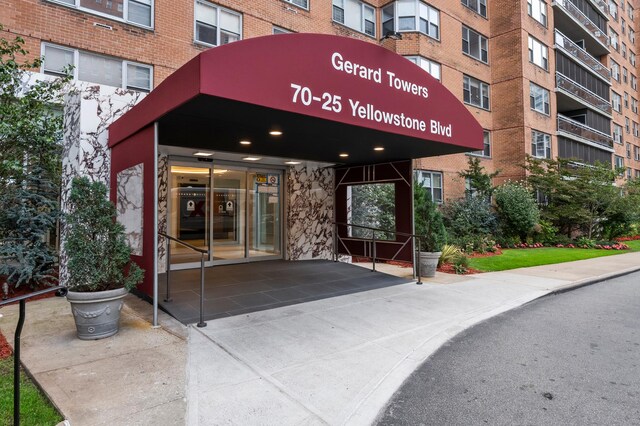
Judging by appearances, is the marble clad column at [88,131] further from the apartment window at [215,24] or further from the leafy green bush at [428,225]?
the leafy green bush at [428,225]

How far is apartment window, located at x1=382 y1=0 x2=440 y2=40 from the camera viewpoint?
1744 centimetres

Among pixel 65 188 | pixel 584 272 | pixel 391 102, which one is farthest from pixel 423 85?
pixel 584 272

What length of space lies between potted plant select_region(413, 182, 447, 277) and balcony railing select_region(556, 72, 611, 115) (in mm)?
19350

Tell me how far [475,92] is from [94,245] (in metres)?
20.9

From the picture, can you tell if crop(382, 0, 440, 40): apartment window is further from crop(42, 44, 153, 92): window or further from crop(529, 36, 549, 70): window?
crop(42, 44, 153, 92): window

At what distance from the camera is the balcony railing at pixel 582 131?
24.5 metres

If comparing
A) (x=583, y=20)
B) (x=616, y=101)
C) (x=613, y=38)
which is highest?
(x=613, y=38)

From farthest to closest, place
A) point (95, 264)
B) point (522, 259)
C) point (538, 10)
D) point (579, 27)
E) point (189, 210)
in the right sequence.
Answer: point (579, 27) < point (538, 10) < point (522, 259) < point (189, 210) < point (95, 264)

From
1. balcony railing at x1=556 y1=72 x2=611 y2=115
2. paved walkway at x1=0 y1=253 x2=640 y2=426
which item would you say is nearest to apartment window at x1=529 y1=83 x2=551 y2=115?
balcony railing at x1=556 y1=72 x2=611 y2=115

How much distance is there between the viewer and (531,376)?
398cm

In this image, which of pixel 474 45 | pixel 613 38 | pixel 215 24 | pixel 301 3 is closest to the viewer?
pixel 215 24

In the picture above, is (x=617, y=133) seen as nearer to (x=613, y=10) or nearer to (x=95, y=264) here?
(x=613, y=10)

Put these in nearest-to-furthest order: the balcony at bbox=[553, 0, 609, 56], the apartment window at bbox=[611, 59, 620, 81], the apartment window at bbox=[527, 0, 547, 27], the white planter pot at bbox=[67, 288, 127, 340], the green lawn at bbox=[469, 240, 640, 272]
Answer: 1. the white planter pot at bbox=[67, 288, 127, 340]
2. the green lawn at bbox=[469, 240, 640, 272]
3. the apartment window at bbox=[527, 0, 547, 27]
4. the balcony at bbox=[553, 0, 609, 56]
5. the apartment window at bbox=[611, 59, 620, 81]

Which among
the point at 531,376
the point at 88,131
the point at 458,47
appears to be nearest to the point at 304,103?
the point at 531,376
